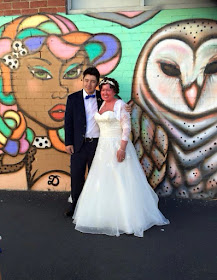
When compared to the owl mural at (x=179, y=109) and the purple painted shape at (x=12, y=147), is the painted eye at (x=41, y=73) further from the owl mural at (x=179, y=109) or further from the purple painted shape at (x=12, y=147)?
the owl mural at (x=179, y=109)

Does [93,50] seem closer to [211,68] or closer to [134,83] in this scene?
[134,83]

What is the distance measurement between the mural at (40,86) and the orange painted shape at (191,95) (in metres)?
1.14

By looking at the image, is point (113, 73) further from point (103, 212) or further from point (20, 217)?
point (20, 217)

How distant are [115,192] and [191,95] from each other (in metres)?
1.86

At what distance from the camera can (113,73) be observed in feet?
15.3

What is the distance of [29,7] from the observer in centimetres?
473

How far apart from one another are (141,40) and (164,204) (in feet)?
7.89

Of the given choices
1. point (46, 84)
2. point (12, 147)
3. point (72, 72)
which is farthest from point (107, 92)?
point (12, 147)

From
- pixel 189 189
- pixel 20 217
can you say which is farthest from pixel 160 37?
pixel 20 217

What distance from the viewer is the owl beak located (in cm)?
445

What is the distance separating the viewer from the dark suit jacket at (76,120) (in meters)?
3.96

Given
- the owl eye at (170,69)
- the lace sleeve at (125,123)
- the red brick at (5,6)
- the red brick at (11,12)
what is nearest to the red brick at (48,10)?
the red brick at (11,12)

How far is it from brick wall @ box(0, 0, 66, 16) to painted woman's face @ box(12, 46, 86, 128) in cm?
57

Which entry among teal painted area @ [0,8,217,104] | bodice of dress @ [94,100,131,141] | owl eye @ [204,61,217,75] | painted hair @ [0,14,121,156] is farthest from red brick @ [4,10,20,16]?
owl eye @ [204,61,217,75]
